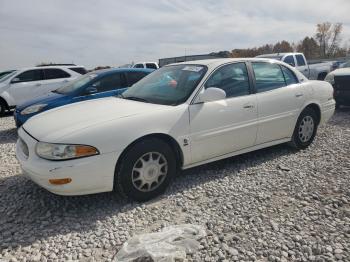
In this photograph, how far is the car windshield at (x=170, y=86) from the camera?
3.98 meters

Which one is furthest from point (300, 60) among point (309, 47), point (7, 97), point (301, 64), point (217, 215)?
point (309, 47)

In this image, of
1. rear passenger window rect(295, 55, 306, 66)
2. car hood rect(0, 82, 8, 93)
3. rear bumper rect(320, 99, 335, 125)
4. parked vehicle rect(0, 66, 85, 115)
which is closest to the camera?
rear bumper rect(320, 99, 335, 125)

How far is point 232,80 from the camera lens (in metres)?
4.37

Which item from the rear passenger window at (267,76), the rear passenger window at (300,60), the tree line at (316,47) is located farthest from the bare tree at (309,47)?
the rear passenger window at (267,76)

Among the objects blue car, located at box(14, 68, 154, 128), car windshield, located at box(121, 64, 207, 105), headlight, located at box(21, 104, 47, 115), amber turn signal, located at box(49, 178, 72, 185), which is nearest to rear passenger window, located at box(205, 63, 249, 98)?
car windshield, located at box(121, 64, 207, 105)

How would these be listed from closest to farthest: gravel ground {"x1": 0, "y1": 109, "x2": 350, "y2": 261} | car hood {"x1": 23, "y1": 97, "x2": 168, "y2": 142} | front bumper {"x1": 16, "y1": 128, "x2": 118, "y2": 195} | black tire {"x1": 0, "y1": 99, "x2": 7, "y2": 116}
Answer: gravel ground {"x1": 0, "y1": 109, "x2": 350, "y2": 261}
front bumper {"x1": 16, "y1": 128, "x2": 118, "y2": 195}
car hood {"x1": 23, "y1": 97, "x2": 168, "y2": 142}
black tire {"x1": 0, "y1": 99, "x2": 7, "y2": 116}

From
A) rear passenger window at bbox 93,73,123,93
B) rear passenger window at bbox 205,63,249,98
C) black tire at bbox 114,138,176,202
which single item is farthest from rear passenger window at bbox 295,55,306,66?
black tire at bbox 114,138,176,202

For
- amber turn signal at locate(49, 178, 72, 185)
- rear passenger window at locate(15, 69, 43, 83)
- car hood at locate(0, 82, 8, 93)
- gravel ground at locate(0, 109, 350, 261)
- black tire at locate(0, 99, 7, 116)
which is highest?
rear passenger window at locate(15, 69, 43, 83)

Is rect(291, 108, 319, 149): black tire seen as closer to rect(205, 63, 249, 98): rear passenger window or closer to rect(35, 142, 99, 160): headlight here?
rect(205, 63, 249, 98): rear passenger window

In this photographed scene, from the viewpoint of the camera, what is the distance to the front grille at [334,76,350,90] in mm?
8219

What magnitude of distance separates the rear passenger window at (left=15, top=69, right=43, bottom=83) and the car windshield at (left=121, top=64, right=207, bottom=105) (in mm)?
7245

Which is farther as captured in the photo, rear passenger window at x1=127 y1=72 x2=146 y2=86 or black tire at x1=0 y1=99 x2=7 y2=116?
black tire at x1=0 y1=99 x2=7 y2=116

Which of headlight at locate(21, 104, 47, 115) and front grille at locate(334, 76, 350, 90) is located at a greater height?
front grille at locate(334, 76, 350, 90)

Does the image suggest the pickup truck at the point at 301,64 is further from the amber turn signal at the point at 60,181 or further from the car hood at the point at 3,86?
the amber turn signal at the point at 60,181
